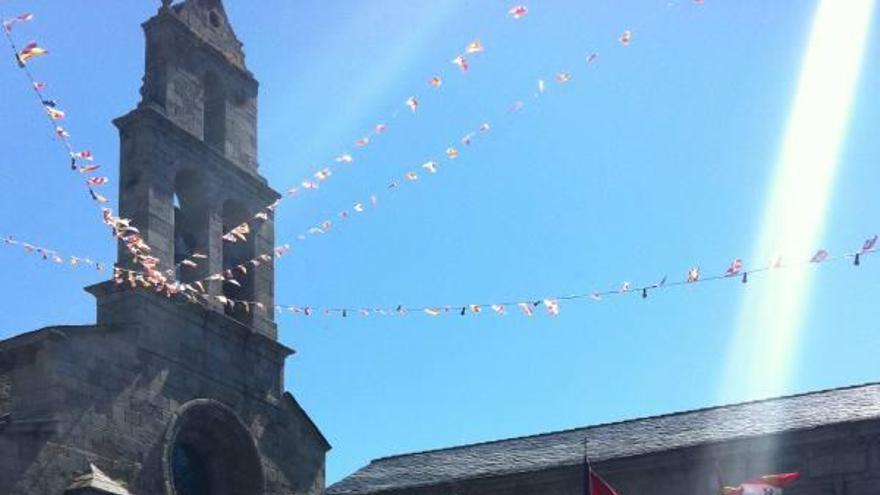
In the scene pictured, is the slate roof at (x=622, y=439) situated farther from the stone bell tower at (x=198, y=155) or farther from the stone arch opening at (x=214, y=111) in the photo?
the stone arch opening at (x=214, y=111)

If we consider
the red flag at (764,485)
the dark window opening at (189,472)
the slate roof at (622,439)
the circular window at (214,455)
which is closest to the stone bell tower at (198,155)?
the circular window at (214,455)

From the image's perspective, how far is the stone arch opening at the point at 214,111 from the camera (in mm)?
19203

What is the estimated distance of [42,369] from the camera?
1502 cm

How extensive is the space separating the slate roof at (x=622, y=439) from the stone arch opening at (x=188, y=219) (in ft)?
16.0

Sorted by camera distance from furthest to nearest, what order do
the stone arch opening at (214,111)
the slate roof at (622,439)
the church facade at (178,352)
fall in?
the stone arch opening at (214,111) < the slate roof at (622,439) < the church facade at (178,352)

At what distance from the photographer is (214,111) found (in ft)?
63.6

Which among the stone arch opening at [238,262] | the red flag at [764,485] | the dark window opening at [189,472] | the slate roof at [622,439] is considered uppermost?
the stone arch opening at [238,262]

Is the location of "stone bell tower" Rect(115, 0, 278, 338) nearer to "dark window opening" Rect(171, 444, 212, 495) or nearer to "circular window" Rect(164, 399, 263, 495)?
"circular window" Rect(164, 399, 263, 495)

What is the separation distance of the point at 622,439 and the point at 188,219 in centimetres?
710

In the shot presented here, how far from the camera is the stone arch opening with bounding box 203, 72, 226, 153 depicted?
19203mm

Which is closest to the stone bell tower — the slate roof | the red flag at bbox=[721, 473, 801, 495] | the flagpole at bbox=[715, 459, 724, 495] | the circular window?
the circular window

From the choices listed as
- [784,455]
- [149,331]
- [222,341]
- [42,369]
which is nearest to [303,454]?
[222,341]

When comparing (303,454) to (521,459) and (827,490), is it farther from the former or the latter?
(827,490)

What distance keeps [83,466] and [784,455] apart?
8.90 meters
